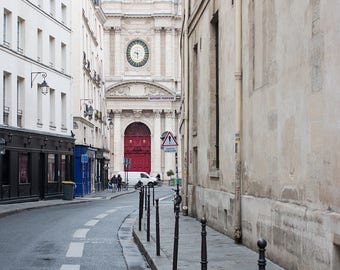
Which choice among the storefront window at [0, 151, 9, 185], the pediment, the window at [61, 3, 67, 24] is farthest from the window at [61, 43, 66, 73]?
the pediment

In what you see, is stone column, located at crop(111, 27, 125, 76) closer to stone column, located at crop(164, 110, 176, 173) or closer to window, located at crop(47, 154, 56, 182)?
stone column, located at crop(164, 110, 176, 173)

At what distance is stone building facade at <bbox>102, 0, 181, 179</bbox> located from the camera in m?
76.4

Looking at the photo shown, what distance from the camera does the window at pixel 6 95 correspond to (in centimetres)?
2921

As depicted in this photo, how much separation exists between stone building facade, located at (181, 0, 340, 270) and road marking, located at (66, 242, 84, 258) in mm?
2901

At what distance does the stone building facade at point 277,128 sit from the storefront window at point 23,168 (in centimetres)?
1551

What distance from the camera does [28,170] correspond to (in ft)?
105

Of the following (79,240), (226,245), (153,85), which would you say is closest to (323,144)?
(226,245)

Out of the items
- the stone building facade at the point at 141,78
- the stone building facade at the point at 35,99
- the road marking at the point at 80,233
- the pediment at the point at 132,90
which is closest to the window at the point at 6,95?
the stone building facade at the point at 35,99

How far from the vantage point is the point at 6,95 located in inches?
1168

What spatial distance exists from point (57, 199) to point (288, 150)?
27.5 metres

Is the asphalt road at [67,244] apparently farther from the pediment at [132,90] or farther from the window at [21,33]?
the pediment at [132,90]

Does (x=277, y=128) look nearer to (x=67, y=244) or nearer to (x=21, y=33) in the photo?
(x=67, y=244)

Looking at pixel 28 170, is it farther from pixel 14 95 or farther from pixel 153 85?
pixel 153 85

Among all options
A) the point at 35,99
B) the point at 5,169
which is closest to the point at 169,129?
the point at 35,99
